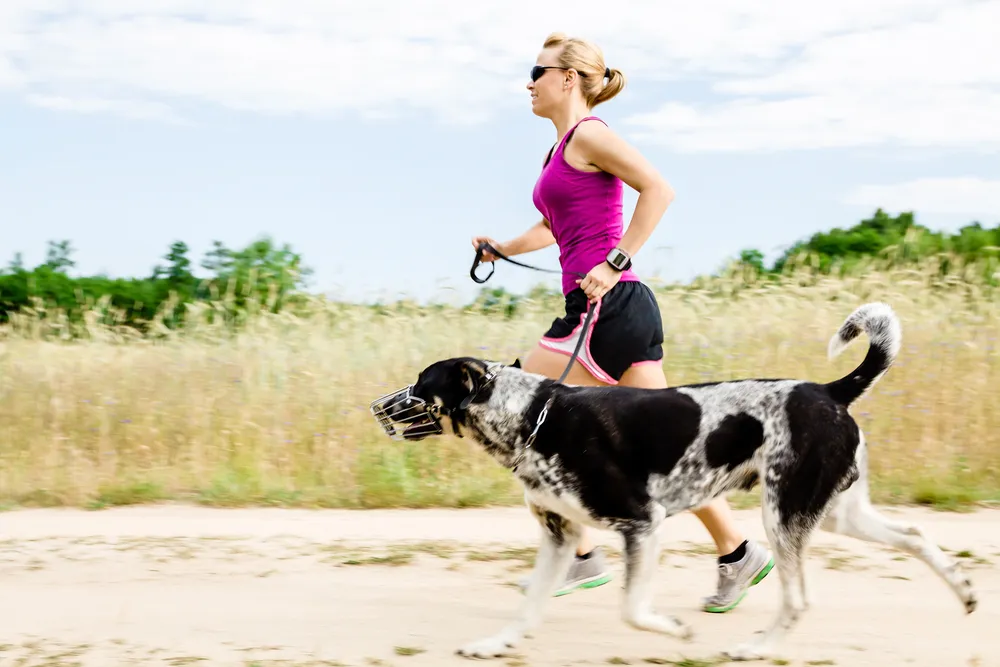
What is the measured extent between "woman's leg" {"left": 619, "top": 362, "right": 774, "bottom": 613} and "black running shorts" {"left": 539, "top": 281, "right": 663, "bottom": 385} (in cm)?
80

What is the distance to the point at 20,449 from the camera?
8.76 metres

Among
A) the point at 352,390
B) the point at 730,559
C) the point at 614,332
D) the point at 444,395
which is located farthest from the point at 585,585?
the point at 352,390

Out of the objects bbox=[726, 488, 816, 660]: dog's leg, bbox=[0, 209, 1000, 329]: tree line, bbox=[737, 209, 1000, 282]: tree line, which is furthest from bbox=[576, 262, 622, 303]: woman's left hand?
bbox=[737, 209, 1000, 282]: tree line

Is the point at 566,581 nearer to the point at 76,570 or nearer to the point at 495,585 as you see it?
the point at 495,585

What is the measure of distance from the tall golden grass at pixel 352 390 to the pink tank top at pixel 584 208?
3.37m

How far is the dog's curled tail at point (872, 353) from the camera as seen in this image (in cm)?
402

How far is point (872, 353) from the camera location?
4.07 metres

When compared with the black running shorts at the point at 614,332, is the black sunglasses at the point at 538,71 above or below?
above

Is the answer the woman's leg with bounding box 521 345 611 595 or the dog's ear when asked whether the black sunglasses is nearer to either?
the woman's leg with bounding box 521 345 611 595

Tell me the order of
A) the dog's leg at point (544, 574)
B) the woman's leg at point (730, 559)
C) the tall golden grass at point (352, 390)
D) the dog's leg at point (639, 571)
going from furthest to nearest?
1. the tall golden grass at point (352, 390)
2. the woman's leg at point (730, 559)
3. the dog's leg at point (544, 574)
4. the dog's leg at point (639, 571)

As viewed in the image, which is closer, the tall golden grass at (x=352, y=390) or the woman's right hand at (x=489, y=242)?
the woman's right hand at (x=489, y=242)

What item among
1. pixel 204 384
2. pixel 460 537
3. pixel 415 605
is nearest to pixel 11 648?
pixel 415 605

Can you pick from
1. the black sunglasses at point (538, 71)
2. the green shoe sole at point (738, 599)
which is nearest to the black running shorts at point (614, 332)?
the black sunglasses at point (538, 71)

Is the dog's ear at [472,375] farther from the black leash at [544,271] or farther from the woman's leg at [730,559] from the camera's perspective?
the woman's leg at [730,559]
